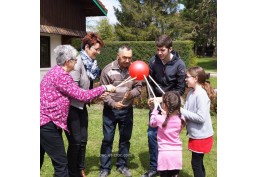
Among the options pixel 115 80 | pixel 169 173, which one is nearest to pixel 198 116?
→ pixel 169 173

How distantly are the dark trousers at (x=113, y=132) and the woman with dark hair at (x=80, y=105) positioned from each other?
341mm

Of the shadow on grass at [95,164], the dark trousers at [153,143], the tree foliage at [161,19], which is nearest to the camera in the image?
the dark trousers at [153,143]

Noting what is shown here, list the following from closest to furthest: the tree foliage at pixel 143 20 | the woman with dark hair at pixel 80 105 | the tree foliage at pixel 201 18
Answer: the woman with dark hair at pixel 80 105 < the tree foliage at pixel 143 20 < the tree foliage at pixel 201 18

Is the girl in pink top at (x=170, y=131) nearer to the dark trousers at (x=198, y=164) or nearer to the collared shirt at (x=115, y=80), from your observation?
the dark trousers at (x=198, y=164)

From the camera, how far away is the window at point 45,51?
11.4 metres

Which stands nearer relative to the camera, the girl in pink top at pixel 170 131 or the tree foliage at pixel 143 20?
the girl in pink top at pixel 170 131

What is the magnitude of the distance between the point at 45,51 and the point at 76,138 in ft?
28.3

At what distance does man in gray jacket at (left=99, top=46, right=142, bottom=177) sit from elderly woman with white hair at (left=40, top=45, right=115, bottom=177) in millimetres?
902

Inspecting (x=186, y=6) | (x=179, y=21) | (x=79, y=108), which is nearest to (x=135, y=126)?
(x=79, y=108)

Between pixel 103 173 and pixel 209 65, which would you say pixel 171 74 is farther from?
pixel 209 65

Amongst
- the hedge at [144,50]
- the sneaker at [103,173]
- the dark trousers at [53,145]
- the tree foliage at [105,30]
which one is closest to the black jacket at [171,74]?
the sneaker at [103,173]

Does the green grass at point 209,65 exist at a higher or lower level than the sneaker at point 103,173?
higher

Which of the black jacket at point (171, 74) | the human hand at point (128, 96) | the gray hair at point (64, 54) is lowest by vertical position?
the human hand at point (128, 96)
